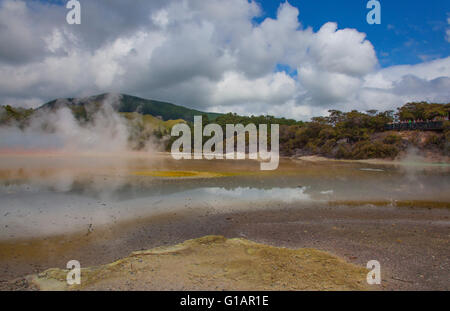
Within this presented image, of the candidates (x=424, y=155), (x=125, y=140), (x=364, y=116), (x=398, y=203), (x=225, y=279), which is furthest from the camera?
(x=125, y=140)

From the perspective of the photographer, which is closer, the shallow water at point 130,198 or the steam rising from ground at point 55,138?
the shallow water at point 130,198

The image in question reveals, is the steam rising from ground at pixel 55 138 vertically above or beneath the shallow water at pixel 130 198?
above

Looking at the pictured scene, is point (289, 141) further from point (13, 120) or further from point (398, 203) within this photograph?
point (13, 120)

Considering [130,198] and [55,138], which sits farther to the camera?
[55,138]

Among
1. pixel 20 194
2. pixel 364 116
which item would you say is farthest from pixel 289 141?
pixel 20 194

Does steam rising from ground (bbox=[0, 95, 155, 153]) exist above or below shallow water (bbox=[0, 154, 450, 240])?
above

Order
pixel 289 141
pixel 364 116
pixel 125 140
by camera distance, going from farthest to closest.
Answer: pixel 125 140 < pixel 289 141 < pixel 364 116

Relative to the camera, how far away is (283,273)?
6.45 metres

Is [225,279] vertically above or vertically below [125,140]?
below

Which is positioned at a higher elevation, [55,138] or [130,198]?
[55,138]

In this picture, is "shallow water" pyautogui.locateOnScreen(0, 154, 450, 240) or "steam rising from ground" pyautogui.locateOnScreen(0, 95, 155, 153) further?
"steam rising from ground" pyautogui.locateOnScreen(0, 95, 155, 153)
